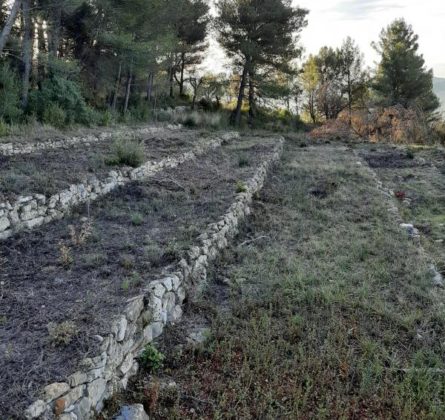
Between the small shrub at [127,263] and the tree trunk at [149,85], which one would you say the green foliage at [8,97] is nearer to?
the small shrub at [127,263]

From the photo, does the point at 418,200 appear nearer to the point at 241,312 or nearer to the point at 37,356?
A: the point at 241,312

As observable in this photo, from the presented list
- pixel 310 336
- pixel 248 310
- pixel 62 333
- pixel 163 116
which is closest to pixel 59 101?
pixel 163 116

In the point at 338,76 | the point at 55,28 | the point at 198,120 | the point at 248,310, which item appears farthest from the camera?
the point at 338,76

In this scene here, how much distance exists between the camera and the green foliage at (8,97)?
1220 cm

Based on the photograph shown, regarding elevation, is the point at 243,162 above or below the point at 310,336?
above

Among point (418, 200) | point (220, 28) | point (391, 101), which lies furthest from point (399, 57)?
point (418, 200)

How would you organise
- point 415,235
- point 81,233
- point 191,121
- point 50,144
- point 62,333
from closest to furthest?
point 62,333 < point 81,233 < point 415,235 < point 50,144 < point 191,121

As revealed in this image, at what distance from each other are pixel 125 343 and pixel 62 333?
22.7 inches

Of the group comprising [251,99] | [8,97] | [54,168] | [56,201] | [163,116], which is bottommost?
[56,201]

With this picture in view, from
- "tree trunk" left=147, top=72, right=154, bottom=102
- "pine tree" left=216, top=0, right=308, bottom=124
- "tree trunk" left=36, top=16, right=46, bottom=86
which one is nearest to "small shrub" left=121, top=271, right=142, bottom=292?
"tree trunk" left=36, top=16, right=46, bottom=86

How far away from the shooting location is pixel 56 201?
6820 millimetres

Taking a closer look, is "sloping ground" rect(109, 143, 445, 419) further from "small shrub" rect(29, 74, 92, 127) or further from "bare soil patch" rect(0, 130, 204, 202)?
"small shrub" rect(29, 74, 92, 127)

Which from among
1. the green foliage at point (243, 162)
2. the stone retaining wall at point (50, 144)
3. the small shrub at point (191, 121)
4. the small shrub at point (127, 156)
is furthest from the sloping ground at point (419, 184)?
A: the stone retaining wall at point (50, 144)

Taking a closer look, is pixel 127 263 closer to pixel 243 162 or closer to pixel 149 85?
pixel 243 162
